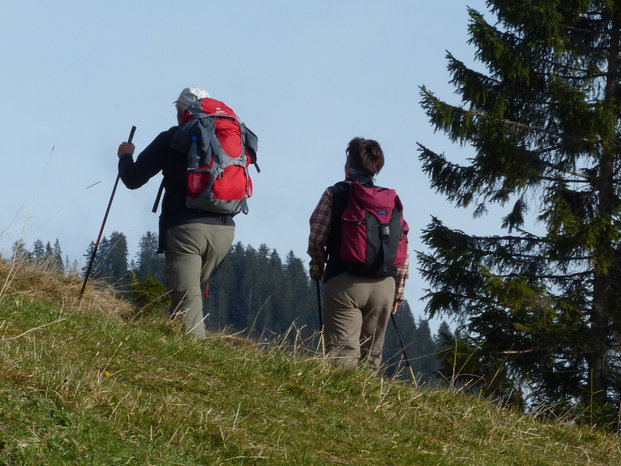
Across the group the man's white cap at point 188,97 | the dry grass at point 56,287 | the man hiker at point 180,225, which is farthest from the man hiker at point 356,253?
the dry grass at point 56,287

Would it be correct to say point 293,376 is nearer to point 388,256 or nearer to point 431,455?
point 431,455

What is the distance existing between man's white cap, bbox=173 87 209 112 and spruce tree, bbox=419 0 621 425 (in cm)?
1014

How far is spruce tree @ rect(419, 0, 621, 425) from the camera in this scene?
16.2 metres

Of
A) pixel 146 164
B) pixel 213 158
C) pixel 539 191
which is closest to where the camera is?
pixel 213 158

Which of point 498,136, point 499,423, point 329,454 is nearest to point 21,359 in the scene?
point 329,454

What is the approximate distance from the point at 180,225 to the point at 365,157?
5.41ft

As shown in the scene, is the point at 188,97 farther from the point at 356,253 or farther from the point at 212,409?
the point at 212,409

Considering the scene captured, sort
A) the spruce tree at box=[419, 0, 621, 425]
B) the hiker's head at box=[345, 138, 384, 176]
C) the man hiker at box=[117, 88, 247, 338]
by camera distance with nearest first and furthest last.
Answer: the man hiker at box=[117, 88, 247, 338] → the hiker's head at box=[345, 138, 384, 176] → the spruce tree at box=[419, 0, 621, 425]

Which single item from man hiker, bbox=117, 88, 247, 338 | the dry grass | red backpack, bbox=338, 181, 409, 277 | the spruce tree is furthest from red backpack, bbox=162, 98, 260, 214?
the spruce tree

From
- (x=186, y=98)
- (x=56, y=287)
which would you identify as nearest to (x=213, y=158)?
(x=186, y=98)

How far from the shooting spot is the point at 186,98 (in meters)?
6.86

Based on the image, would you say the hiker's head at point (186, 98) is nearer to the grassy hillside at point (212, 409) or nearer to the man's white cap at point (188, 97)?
the man's white cap at point (188, 97)

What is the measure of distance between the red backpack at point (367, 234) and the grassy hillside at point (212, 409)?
97 cm

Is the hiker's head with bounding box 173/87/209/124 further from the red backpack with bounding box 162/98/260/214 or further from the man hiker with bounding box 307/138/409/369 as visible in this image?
the man hiker with bounding box 307/138/409/369
